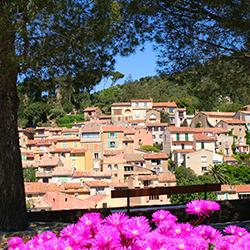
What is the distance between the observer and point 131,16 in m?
5.58

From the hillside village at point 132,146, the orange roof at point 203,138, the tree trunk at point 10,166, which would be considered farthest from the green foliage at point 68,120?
the tree trunk at point 10,166

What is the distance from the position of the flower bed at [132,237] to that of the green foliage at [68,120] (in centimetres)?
5982

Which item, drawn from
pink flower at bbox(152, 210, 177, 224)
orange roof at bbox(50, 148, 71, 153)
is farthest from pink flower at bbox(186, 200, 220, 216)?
orange roof at bbox(50, 148, 71, 153)

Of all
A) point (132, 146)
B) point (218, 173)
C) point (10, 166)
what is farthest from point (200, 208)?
point (132, 146)

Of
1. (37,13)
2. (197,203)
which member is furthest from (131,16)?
(197,203)

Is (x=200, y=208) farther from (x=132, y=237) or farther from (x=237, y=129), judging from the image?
(x=237, y=129)

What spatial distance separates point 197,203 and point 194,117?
5986 centimetres

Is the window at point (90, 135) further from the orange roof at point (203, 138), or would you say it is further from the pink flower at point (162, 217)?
the pink flower at point (162, 217)

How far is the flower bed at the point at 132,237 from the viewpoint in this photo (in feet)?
3.70

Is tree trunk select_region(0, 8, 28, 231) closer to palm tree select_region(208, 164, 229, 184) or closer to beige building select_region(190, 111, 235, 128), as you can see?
palm tree select_region(208, 164, 229, 184)

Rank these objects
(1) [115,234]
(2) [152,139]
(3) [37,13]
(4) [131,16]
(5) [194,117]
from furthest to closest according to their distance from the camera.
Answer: (5) [194,117], (2) [152,139], (4) [131,16], (3) [37,13], (1) [115,234]

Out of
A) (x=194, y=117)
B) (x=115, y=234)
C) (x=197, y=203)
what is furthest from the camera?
(x=194, y=117)

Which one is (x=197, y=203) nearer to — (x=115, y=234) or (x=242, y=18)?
(x=115, y=234)

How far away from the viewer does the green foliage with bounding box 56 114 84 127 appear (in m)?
61.2
